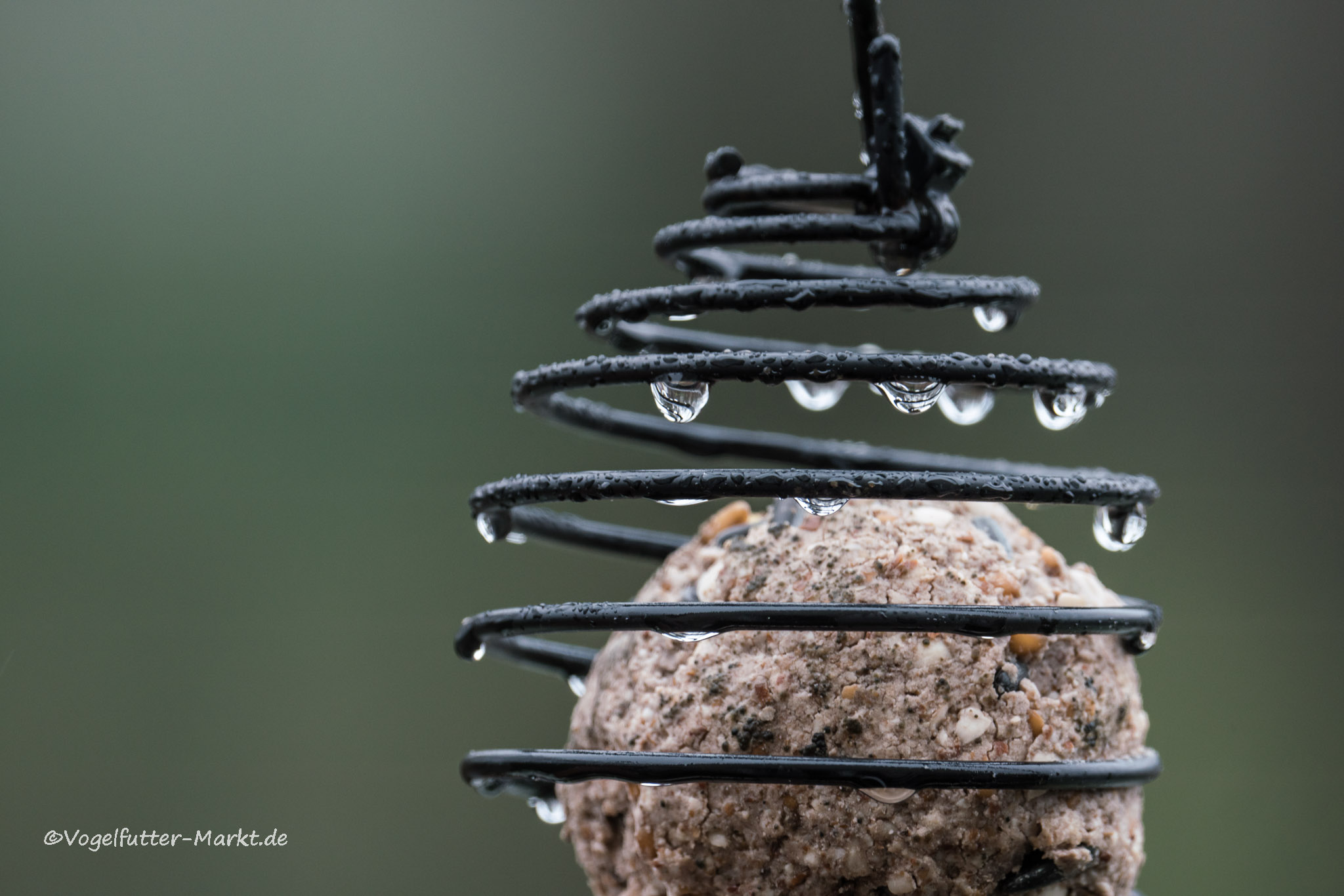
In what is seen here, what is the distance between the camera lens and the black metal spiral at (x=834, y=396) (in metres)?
0.59

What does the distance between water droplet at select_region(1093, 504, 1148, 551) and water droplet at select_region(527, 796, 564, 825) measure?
379 millimetres

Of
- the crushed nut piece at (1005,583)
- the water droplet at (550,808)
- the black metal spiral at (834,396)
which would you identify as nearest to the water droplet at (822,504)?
the black metal spiral at (834,396)

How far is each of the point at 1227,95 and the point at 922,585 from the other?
6.34 ft

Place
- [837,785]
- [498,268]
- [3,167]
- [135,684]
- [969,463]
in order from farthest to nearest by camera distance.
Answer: [498,268], [3,167], [135,684], [969,463], [837,785]

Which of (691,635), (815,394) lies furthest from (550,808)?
(815,394)

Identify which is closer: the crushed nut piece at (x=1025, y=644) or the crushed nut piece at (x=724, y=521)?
the crushed nut piece at (x=1025, y=644)

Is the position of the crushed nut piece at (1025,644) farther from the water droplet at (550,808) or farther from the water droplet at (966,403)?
the water droplet at (550,808)

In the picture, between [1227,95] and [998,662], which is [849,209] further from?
[1227,95]

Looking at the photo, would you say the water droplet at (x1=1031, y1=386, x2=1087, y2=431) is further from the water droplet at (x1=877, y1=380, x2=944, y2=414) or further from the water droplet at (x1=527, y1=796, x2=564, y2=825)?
the water droplet at (x1=527, y1=796, x2=564, y2=825)

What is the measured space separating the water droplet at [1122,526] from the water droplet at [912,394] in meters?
0.14

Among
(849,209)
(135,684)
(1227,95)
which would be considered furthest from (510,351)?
(849,209)

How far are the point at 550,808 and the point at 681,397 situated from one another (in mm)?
295

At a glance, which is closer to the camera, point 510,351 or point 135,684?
point 135,684

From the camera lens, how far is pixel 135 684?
197cm
